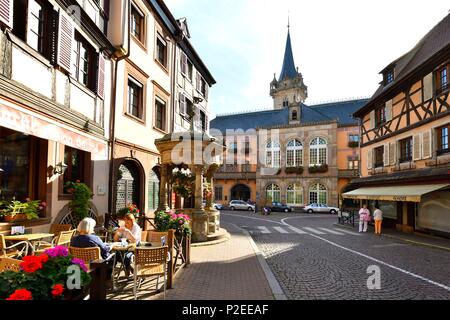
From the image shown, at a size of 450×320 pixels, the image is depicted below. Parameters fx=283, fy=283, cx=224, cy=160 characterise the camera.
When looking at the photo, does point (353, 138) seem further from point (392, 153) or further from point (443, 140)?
point (443, 140)

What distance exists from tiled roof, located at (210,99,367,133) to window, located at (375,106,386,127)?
14.6m

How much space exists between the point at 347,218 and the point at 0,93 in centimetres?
2007

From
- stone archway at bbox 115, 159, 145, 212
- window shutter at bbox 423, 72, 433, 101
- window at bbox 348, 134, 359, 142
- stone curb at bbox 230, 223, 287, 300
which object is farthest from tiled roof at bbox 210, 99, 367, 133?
stone curb at bbox 230, 223, 287, 300

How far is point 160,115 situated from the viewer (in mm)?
14664

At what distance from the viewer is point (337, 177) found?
1330 inches

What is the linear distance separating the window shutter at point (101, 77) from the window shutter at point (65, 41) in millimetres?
1538

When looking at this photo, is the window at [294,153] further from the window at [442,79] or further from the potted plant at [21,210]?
the potted plant at [21,210]

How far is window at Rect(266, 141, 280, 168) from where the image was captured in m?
37.5

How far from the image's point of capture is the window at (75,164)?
8.35 metres

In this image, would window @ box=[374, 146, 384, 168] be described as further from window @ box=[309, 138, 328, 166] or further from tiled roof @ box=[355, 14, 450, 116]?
window @ box=[309, 138, 328, 166]

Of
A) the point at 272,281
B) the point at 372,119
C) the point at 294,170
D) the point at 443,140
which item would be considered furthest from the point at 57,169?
the point at 294,170

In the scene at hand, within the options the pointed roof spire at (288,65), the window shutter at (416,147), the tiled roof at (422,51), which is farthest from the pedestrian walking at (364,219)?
the pointed roof spire at (288,65)

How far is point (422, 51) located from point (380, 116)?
175 inches
